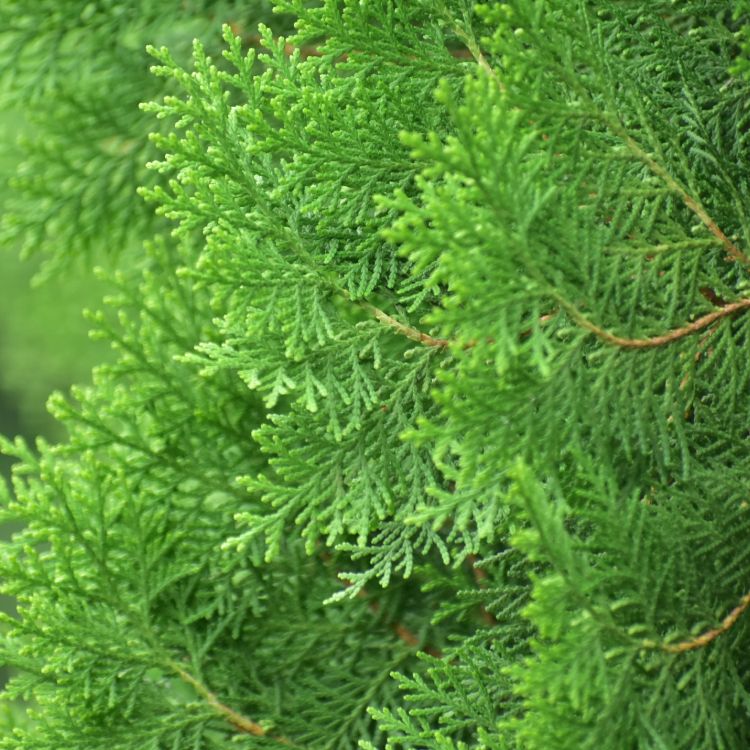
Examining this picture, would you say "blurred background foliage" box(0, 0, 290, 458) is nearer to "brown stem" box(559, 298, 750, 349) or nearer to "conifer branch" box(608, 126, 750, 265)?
"conifer branch" box(608, 126, 750, 265)

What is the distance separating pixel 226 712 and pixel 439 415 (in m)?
1.09

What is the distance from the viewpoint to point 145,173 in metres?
3.75

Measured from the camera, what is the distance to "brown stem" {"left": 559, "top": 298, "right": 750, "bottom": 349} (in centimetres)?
166

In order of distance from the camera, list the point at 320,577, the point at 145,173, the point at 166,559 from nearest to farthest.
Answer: the point at 166,559 → the point at 320,577 → the point at 145,173

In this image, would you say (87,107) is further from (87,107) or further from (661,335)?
(661,335)

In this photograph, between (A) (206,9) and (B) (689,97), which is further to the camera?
(A) (206,9)

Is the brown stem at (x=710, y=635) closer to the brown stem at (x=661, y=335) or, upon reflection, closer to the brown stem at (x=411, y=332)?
the brown stem at (x=661, y=335)

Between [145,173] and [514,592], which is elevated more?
[145,173]

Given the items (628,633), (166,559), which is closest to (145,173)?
(166,559)

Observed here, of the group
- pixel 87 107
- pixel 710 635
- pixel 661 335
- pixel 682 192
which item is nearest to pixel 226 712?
pixel 710 635

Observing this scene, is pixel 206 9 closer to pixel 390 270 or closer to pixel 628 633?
pixel 390 270

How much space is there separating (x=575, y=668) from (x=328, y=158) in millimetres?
1069

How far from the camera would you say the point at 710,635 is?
5.72 feet

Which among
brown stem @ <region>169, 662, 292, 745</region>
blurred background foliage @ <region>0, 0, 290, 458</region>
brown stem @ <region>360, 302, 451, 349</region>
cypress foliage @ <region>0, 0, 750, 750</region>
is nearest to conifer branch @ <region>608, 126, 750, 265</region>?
cypress foliage @ <region>0, 0, 750, 750</region>
